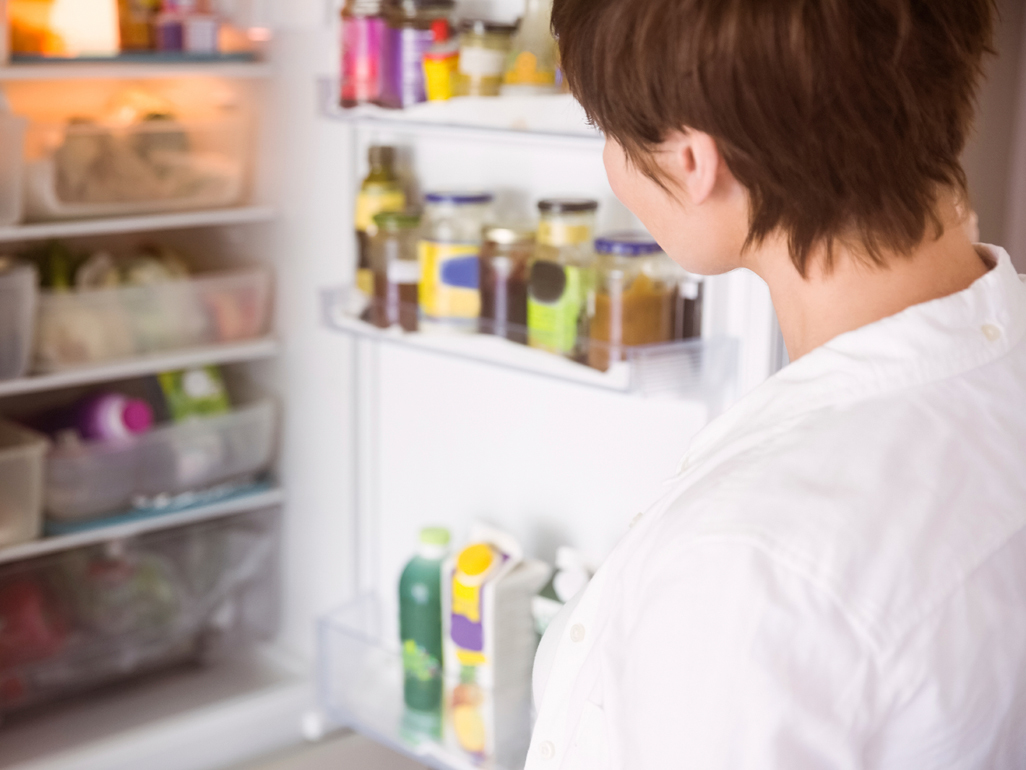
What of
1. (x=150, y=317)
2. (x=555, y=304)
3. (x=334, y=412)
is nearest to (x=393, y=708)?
(x=334, y=412)

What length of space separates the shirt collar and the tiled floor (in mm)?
1525

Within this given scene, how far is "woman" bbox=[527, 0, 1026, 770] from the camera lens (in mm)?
627

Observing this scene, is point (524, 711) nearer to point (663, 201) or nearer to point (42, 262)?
point (663, 201)

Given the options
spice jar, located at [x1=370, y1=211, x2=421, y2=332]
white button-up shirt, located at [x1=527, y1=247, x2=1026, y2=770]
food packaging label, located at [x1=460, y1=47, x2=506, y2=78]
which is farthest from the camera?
spice jar, located at [x1=370, y1=211, x2=421, y2=332]

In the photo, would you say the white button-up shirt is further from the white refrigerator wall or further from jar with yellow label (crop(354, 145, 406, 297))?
jar with yellow label (crop(354, 145, 406, 297))

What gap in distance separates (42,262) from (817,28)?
1.71m

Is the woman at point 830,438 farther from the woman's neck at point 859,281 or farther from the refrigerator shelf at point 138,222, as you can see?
the refrigerator shelf at point 138,222

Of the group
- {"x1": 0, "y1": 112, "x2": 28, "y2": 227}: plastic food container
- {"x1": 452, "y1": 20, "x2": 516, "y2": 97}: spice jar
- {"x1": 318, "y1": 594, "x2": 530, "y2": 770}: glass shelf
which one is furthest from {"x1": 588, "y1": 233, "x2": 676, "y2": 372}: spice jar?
{"x1": 0, "y1": 112, "x2": 28, "y2": 227}: plastic food container

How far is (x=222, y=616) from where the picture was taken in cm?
223

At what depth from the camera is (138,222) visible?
6.37 feet

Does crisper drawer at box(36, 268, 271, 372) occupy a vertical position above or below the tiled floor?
above

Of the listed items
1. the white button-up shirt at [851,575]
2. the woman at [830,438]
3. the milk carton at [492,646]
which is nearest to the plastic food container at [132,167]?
the milk carton at [492,646]

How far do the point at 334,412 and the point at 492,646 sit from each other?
66cm

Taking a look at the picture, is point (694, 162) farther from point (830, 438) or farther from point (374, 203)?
point (374, 203)
